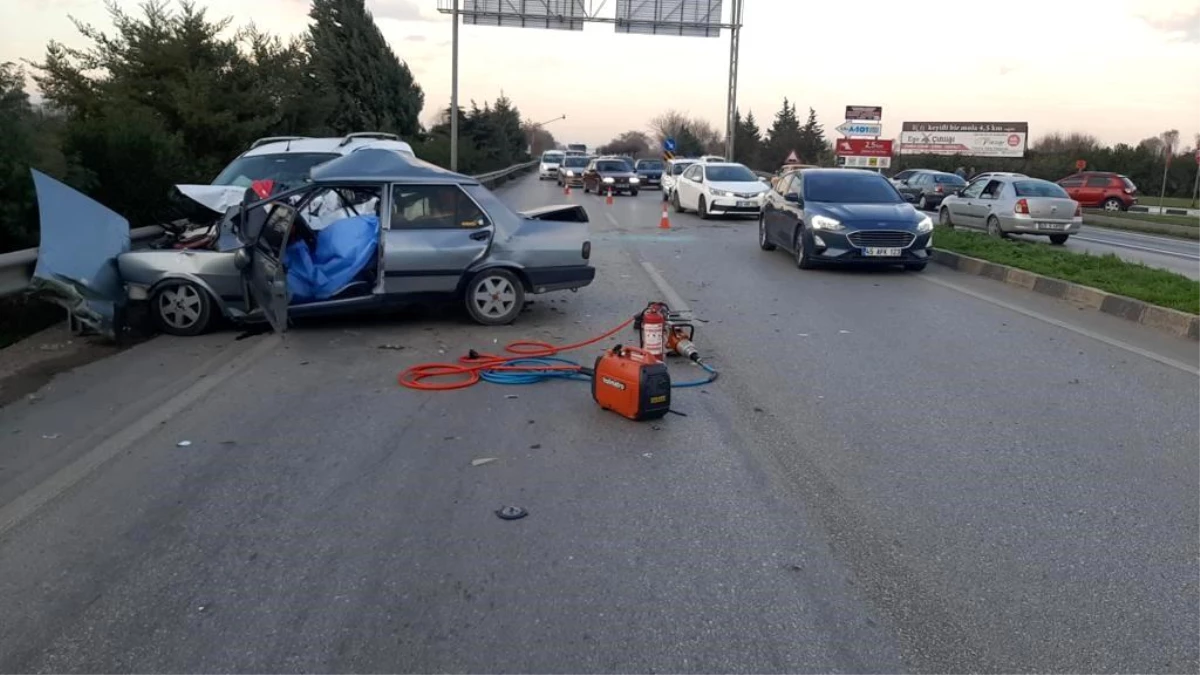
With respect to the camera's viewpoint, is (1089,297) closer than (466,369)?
No

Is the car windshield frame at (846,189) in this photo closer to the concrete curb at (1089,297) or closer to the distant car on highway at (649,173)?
the concrete curb at (1089,297)

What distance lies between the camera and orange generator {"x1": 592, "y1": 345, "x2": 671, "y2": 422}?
6.17 metres

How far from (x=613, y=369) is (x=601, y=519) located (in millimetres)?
1790

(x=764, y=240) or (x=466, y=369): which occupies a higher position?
(x=764, y=240)

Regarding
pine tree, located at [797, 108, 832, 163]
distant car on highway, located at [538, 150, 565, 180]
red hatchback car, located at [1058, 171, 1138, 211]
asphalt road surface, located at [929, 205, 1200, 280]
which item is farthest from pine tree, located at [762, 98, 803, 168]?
asphalt road surface, located at [929, 205, 1200, 280]

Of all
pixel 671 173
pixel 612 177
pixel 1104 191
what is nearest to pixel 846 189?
pixel 671 173

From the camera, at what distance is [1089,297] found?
11.7 meters

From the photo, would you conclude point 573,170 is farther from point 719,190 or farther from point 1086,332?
point 1086,332

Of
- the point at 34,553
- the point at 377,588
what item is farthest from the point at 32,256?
the point at 377,588

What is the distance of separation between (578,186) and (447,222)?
3952 cm

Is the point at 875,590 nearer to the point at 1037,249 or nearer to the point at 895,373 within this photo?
the point at 895,373

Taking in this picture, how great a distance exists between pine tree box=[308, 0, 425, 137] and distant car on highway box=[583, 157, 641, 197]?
832cm

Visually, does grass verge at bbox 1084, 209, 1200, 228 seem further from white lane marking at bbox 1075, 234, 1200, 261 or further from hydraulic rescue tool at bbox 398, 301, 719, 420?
hydraulic rescue tool at bbox 398, 301, 719, 420

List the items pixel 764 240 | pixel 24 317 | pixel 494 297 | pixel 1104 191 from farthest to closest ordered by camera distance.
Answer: pixel 1104 191
pixel 764 240
pixel 494 297
pixel 24 317
